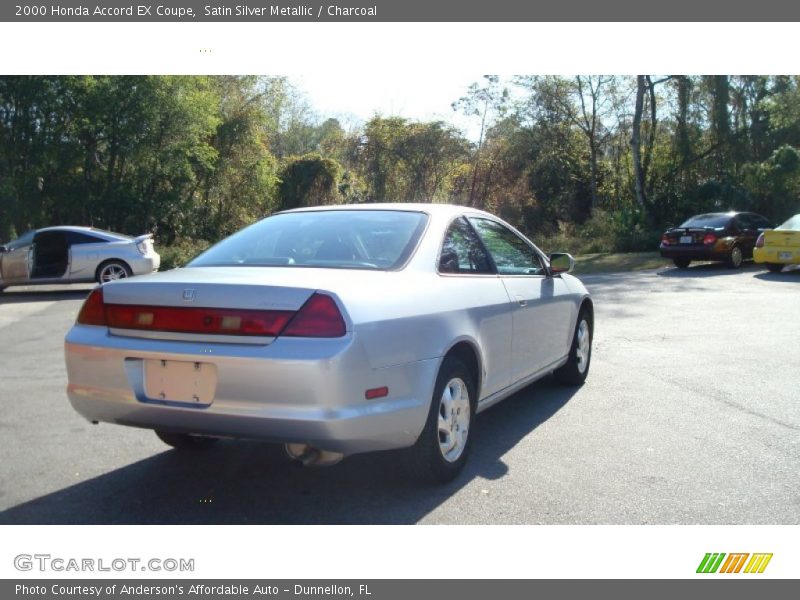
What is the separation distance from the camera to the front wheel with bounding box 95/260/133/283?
16.1 m

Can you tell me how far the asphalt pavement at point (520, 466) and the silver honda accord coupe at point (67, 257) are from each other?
29.1ft

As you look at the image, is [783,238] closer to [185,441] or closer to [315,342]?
[185,441]

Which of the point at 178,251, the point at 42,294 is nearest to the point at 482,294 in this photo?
the point at 42,294

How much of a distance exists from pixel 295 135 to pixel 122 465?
48176 millimetres

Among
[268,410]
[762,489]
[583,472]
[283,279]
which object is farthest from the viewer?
[583,472]

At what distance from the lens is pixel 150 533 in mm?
3688

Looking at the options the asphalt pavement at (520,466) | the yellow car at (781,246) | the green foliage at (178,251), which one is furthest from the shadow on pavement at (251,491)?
the green foliage at (178,251)

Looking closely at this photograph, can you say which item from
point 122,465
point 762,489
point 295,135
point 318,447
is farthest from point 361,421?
point 295,135

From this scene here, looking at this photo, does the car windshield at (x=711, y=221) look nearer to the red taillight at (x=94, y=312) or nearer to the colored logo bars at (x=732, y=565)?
the colored logo bars at (x=732, y=565)

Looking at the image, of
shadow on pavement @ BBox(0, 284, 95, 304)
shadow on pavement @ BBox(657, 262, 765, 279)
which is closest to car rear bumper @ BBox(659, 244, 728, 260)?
shadow on pavement @ BBox(657, 262, 765, 279)

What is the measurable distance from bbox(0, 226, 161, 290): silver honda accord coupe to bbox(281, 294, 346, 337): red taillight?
1355 centimetres

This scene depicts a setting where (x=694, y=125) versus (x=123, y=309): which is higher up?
(x=694, y=125)

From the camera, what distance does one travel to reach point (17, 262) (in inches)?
620

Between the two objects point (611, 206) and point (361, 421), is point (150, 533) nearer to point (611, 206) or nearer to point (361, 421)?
point (361, 421)
